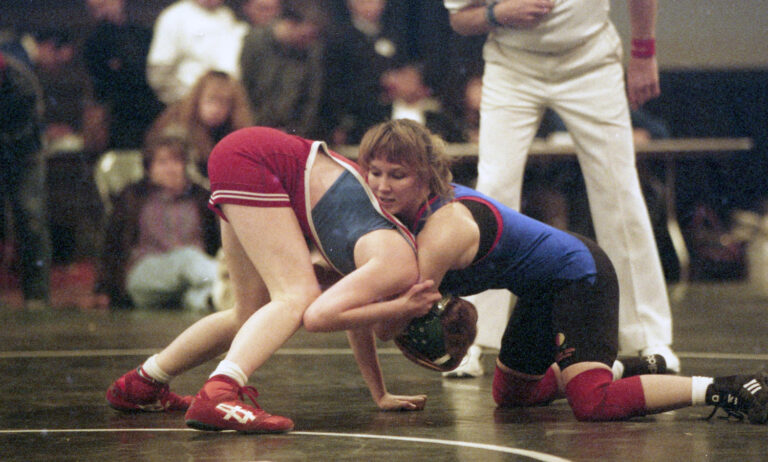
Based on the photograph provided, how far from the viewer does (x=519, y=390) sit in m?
3.30

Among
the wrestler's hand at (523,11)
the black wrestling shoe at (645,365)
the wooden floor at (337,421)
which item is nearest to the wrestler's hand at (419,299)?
the wooden floor at (337,421)

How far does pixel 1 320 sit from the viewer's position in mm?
5887

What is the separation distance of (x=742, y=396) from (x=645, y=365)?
0.64 meters

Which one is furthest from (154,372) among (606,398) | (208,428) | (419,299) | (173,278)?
(173,278)

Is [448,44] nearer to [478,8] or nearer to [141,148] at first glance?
[141,148]

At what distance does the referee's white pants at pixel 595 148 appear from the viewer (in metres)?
4.09

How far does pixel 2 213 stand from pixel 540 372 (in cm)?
470

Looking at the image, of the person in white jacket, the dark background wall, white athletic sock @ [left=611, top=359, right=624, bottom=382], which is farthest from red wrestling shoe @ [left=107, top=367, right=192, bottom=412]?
the dark background wall

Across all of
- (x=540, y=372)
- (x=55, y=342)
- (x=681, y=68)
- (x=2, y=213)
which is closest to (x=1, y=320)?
(x=55, y=342)

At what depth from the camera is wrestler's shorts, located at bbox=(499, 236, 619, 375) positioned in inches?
125

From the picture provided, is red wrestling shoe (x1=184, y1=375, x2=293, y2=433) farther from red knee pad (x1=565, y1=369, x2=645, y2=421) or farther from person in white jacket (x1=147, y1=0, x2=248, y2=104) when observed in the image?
person in white jacket (x1=147, y1=0, x2=248, y2=104)

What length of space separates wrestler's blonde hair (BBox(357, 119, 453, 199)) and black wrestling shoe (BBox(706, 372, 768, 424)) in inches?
31.0

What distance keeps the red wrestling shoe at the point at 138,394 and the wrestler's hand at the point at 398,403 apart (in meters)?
0.56

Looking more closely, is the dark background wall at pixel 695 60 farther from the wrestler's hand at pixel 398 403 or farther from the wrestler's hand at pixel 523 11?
the wrestler's hand at pixel 398 403
